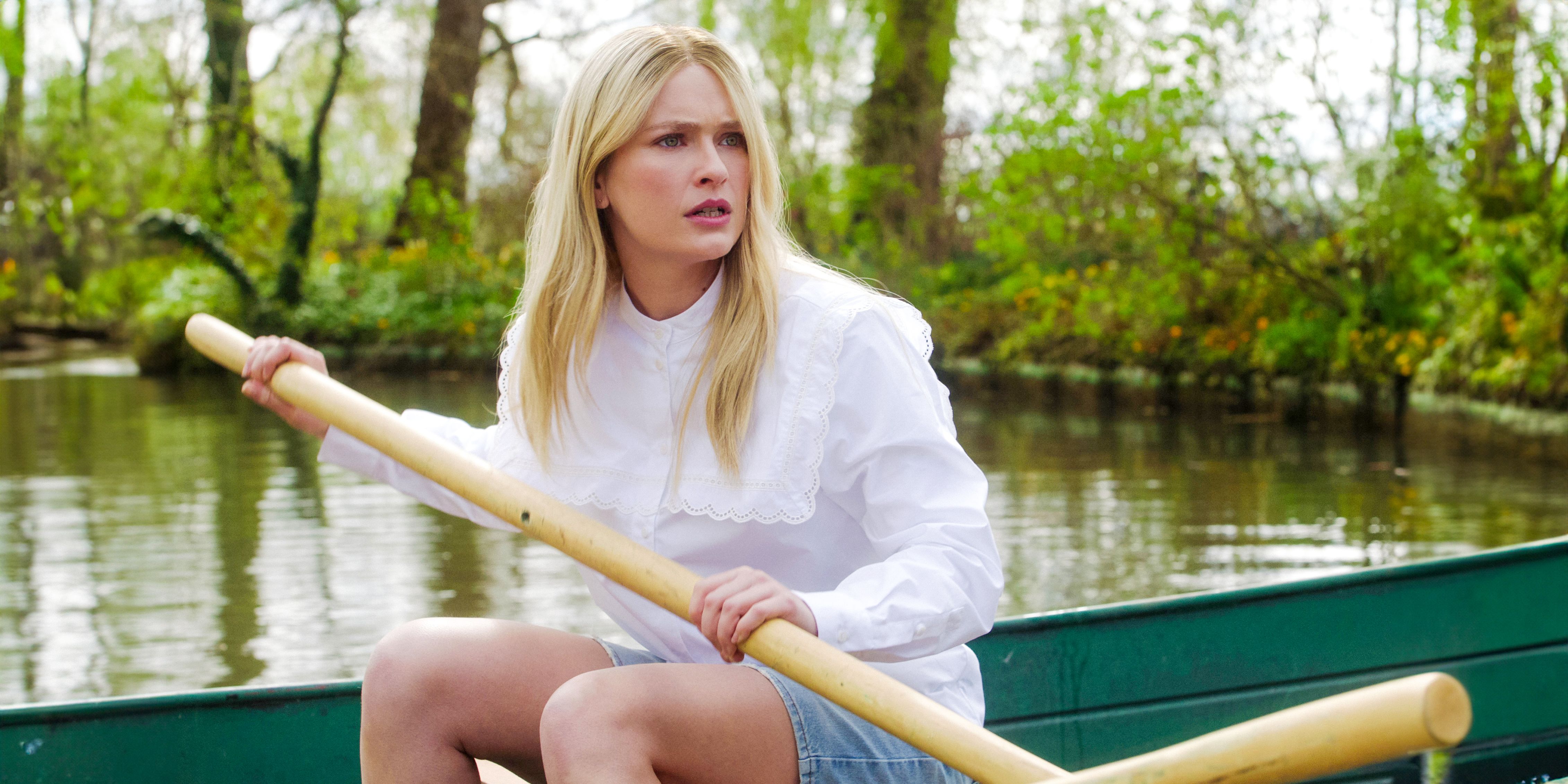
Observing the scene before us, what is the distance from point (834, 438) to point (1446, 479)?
16.5 ft

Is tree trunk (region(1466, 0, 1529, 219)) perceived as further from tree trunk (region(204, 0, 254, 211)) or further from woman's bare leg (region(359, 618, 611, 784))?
tree trunk (region(204, 0, 254, 211))

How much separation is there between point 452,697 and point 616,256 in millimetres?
506

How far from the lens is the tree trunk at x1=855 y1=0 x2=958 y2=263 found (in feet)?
36.9

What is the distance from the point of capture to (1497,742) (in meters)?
2.22

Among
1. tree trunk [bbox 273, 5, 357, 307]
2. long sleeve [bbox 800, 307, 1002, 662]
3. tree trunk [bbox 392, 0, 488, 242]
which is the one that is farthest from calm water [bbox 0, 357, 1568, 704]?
tree trunk [bbox 392, 0, 488, 242]

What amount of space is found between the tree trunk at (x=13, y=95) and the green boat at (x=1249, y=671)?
13.1 meters

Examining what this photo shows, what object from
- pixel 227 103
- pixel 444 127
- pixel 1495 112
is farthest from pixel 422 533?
pixel 227 103

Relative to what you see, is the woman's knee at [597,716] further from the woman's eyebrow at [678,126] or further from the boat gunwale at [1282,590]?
the boat gunwale at [1282,590]

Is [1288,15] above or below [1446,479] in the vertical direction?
above

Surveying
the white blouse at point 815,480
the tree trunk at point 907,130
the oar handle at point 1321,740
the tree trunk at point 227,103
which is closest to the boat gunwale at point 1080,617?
the white blouse at point 815,480

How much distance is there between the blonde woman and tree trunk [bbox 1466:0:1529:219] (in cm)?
677

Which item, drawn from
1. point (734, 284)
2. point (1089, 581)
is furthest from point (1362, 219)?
point (734, 284)

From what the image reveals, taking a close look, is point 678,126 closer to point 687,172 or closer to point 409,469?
point 687,172

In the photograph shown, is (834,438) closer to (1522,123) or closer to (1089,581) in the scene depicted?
(1089,581)
